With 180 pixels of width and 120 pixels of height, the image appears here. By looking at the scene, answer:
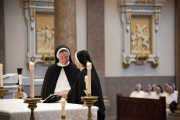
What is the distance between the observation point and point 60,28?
281 inches

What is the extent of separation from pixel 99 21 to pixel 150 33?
242cm

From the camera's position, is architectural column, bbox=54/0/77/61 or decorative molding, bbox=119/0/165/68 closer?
architectural column, bbox=54/0/77/61

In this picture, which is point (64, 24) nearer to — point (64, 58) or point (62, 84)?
point (64, 58)

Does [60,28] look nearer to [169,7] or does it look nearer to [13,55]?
[13,55]

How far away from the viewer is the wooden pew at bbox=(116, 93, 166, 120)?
341 inches

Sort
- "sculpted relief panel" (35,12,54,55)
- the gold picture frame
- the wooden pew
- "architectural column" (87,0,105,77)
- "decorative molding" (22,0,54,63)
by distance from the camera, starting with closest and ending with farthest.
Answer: the wooden pew, "decorative molding" (22,0,54,63), "sculpted relief panel" (35,12,54,55), "architectural column" (87,0,105,77), the gold picture frame

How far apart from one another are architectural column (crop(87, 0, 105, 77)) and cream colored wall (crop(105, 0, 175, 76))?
10.5 inches

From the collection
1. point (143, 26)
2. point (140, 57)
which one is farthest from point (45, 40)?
point (143, 26)

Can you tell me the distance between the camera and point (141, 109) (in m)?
9.25

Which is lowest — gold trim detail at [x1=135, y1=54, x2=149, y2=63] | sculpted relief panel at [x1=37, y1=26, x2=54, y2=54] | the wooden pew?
the wooden pew

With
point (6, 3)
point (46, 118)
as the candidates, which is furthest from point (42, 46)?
point (46, 118)

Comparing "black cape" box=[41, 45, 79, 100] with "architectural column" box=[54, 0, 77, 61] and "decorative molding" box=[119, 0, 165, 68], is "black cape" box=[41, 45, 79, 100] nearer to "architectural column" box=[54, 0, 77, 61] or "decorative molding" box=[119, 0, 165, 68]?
"architectural column" box=[54, 0, 77, 61]

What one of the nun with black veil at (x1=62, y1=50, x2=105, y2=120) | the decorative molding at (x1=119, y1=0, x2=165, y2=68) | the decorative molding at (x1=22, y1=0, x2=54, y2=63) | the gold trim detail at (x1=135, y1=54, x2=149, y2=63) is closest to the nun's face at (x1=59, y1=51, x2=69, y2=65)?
the nun with black veil at (x1=62, y1=50, x2=105, y2=120)

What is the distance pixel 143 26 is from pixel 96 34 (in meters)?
2.23
